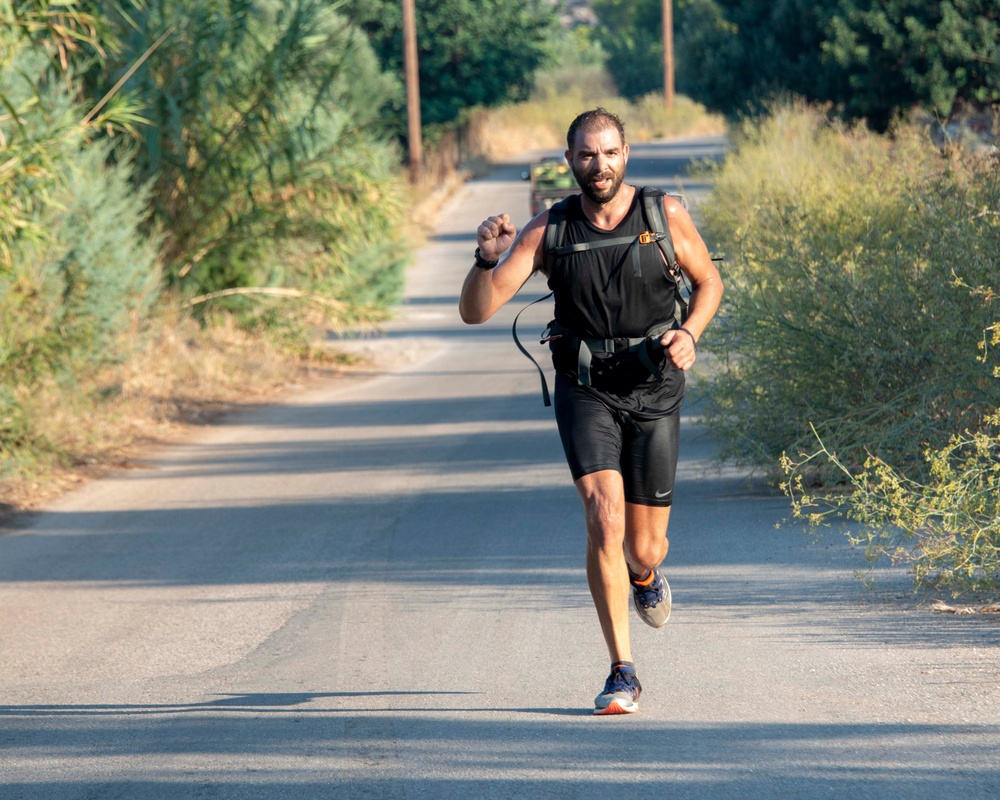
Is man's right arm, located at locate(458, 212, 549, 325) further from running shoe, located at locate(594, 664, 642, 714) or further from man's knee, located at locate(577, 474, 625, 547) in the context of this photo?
running shoe, located at locate(594, 664, 642, 714)

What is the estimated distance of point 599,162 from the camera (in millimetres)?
5059

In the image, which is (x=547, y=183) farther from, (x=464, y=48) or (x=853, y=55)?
(x=464, y=48)

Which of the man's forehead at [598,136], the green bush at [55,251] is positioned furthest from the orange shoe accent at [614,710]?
the green bush at [55,251]

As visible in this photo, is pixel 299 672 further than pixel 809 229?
No

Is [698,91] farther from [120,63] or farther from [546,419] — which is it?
[546,419]

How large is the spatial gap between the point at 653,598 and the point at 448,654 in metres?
0.97

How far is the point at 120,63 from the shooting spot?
16.6 meters

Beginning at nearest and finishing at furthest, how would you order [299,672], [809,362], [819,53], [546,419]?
[299,672], [809,362], [546,419], [819,53]


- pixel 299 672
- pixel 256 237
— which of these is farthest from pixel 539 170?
pixel 299 672

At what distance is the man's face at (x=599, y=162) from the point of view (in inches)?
199

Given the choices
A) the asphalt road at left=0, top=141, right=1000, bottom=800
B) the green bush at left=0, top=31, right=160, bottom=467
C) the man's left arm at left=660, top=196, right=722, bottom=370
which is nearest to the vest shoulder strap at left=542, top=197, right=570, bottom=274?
the man's left arm at left=660, top=196, right=722, bottom=370

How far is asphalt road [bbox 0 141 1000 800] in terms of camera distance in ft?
14.9

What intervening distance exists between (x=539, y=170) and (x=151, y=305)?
18972 millimetres

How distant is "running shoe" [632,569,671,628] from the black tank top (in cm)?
72
